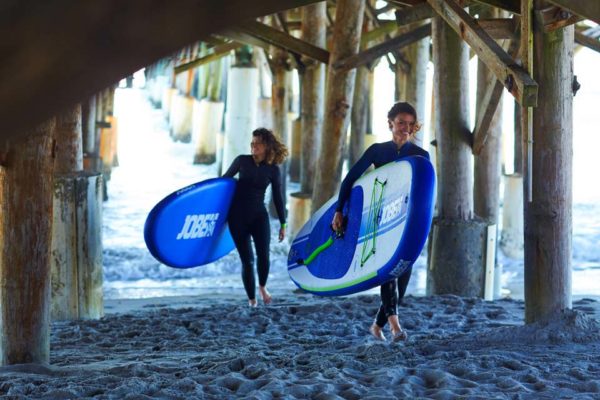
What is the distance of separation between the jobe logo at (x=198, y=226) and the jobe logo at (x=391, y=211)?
249cm

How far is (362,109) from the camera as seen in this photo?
16859mm

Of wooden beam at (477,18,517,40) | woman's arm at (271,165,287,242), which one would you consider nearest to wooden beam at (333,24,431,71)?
woman's arm at (271,165,287,242)

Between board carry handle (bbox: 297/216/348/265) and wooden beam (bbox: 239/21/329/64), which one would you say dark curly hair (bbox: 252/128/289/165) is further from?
wooden beam (bbox: 239/21/329/64)

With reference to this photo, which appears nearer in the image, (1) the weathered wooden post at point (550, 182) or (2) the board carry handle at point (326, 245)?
(1) the weathered wooden post at point (550, 182)

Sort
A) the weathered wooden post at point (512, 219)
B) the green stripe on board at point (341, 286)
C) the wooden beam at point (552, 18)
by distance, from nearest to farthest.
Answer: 1. the wooden beam at point (552, 18)
2. the green stripe on board at point (341, 286)
3. the weathered wooden post at point (512, 219)

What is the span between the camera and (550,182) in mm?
5922

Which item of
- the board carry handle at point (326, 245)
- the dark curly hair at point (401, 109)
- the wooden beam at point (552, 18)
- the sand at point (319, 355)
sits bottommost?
the sand at point (319, 355)

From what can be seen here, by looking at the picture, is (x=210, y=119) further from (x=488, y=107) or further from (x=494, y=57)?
(x=494, y=57)

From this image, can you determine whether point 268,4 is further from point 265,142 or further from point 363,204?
point 265,142

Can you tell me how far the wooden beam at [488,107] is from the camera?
736 cm

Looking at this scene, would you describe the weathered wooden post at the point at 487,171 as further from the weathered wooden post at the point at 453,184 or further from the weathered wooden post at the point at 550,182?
the weathered wooden post at the point at 550,182

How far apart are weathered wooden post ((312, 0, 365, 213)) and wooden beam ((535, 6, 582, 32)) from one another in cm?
439

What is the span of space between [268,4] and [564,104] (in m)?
5.14

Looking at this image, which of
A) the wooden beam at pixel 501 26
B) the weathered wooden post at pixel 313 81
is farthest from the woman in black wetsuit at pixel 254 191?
the weathered wooden post at pixel 313 81
